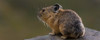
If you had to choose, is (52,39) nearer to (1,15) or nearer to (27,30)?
(27,30)

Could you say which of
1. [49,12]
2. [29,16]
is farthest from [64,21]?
[29,16]

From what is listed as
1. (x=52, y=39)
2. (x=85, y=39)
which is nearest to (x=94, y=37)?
(x=85, y=39)

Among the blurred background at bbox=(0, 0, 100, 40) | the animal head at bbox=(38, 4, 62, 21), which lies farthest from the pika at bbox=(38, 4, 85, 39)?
the blurred background at bbox=(0, 0, 100, 40)

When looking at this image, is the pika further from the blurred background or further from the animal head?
the blurred background

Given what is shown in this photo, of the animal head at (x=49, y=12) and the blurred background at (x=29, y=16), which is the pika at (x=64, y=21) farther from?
the blurred background at (x=29, y=16)

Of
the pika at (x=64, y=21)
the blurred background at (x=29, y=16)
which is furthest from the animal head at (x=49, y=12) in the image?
the blurred background at (x=29, y=16)
